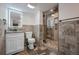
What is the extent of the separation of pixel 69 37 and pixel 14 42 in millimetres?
885

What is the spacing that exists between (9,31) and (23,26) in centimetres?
24

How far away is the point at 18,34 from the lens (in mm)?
1503

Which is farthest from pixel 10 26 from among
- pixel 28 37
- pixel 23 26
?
pixel 28 37

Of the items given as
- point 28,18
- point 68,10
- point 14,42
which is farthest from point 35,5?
point 14,42

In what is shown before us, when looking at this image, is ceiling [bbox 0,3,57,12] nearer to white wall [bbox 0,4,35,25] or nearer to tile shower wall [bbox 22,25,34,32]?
white wall [bbox 0,4,35,25]

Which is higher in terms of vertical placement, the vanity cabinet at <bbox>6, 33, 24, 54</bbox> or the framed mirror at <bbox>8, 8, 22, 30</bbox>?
the framed mirror at <bbox>8, 8, 22, 30</bbox>

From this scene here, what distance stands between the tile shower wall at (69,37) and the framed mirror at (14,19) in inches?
26.3

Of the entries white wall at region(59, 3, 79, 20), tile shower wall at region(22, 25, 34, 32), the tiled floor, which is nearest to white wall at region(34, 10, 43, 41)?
tile shower wall at region(22, 25, 34, 32)

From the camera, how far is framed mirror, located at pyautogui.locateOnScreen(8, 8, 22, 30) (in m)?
1.45

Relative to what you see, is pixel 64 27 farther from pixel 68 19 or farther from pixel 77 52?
pixel 77 52

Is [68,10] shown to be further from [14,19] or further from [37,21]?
[14,19]

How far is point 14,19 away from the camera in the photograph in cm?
148

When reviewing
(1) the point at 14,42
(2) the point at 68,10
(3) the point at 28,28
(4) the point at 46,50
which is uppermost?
(2) the point at 68,10

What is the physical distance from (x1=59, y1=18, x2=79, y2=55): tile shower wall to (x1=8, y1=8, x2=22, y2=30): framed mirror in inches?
26.3
